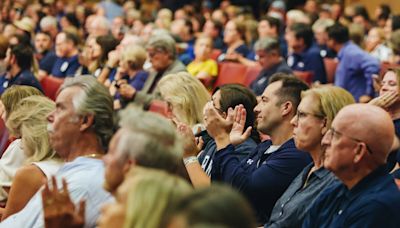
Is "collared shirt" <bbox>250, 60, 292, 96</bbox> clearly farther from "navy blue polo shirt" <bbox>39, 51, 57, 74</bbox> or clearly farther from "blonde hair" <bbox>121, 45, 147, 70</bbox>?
"navy blue polo shirt" <bbox>39, 51, 57, 74</bbox>

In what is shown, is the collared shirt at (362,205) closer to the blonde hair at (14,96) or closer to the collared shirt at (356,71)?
the blonde hair at (14,96)

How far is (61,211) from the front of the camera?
291 cm

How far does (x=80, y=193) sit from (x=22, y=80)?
400 centimetres

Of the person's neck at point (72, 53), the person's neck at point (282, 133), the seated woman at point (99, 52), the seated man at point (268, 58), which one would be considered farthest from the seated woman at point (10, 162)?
the person's neck at point (72, 53)

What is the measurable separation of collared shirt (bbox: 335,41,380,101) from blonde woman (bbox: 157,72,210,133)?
3.45m

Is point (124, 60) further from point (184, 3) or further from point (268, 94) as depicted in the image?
point (184, 3)

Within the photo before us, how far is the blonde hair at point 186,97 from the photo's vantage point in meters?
4.79

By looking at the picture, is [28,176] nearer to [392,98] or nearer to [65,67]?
[392,98]

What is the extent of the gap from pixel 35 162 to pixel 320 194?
1.16 metres

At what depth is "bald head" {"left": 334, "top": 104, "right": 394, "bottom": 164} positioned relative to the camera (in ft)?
10.7

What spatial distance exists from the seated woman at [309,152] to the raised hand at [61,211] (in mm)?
1031

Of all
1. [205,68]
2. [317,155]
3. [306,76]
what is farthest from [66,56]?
[317,155]

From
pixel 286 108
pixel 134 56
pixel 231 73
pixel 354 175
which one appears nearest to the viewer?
pixel 354 175

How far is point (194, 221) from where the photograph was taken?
6.54 feet
